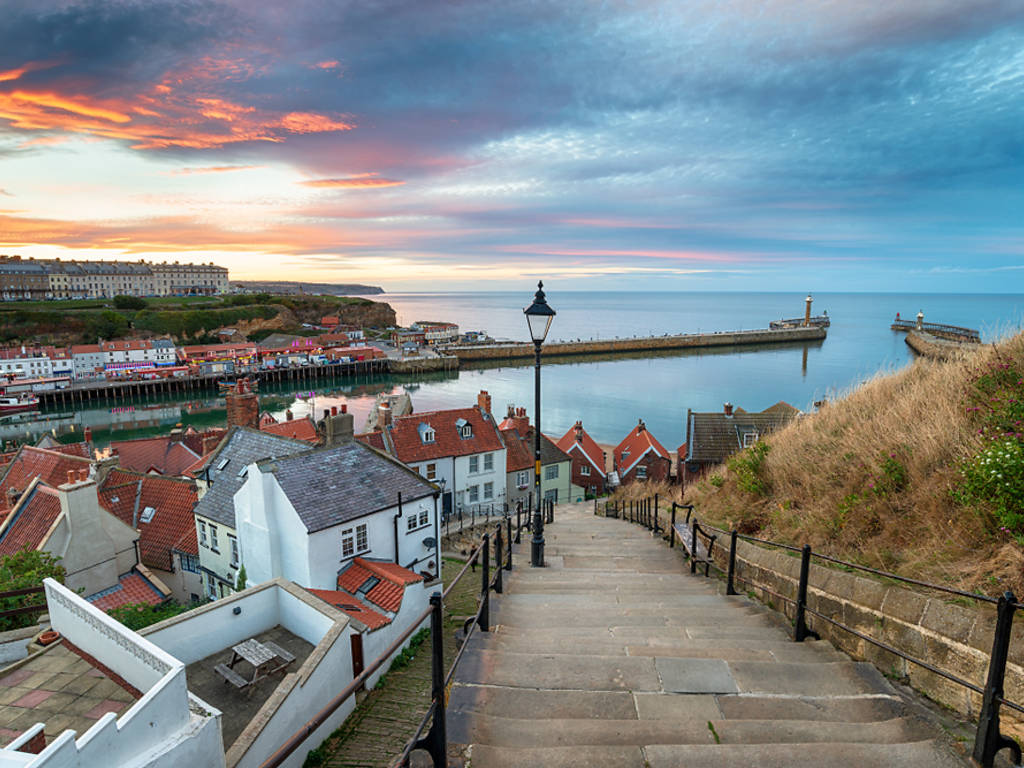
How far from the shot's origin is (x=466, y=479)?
32156mm

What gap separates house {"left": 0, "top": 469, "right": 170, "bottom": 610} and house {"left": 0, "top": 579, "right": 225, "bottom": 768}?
31.9 feet

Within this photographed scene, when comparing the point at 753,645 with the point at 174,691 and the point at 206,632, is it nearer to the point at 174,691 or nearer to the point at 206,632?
the point at 174,691

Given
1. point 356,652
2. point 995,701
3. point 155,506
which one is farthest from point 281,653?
point 155,506

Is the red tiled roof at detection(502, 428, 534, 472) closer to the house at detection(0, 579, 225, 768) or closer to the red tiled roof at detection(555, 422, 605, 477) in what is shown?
the red tiled roof at detection(555, 422, 605, 477)

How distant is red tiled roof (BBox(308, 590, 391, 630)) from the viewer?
13695 mm

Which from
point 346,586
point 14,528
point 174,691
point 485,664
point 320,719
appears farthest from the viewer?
point 14,528

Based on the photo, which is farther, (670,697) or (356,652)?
(356,652)

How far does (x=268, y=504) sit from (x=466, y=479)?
16364 mm

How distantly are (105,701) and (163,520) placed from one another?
682 inches

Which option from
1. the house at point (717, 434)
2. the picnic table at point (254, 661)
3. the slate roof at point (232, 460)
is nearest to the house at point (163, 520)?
the slate roof at point (232, 460)

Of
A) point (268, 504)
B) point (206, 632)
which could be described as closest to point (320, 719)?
point (206, 632)

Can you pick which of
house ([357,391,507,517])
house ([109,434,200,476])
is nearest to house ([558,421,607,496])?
house ([357,391,507,517])

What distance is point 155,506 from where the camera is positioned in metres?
22.8

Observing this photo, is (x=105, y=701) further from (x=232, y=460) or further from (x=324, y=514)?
(x=232, y=460)
